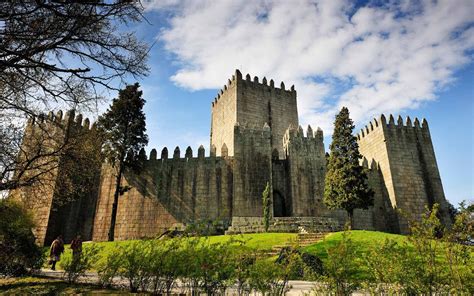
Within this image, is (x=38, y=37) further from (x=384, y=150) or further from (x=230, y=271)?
(x=384, y=150)

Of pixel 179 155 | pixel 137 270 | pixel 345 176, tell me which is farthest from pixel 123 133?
pixel 137 270

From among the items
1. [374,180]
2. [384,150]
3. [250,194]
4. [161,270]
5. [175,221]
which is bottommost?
[161,270]

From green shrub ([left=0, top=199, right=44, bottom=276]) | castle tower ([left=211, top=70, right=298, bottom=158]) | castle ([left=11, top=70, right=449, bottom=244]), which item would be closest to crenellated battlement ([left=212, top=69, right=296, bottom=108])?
castle tower ([left=211, top=70, right=298, bottom=158])

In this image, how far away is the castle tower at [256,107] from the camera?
Result: 96.4 ft

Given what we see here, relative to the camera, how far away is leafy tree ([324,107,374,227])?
18.6 m

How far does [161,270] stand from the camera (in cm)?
574

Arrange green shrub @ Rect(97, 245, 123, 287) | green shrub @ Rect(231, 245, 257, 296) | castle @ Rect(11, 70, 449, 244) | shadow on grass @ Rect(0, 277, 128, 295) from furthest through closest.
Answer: castle @ Rect(11, 70, 449, 244), green shrub @ Rect(97, 245, 123, 287), shadow on grass @ Rect(0, 277, 128, 295), green shrub @ Rect(231, 245, 257, 296)

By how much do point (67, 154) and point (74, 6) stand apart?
157 inches

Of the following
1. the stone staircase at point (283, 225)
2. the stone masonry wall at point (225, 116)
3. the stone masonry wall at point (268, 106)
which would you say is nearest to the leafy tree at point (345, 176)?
the stone staircase at point (283, 225)

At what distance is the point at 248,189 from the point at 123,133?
355 inches

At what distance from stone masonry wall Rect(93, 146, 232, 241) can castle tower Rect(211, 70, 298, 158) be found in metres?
7.24

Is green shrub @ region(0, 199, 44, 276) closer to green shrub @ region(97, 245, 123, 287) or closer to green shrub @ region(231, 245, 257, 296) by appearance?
green shrub @ region(97, 245, 123, 287)

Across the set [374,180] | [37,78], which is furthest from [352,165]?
[37,78]

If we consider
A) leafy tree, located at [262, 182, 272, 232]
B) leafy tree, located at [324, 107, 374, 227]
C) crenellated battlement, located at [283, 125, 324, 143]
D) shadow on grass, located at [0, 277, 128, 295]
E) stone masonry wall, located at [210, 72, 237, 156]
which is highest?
stone masonry wall, located at [210, 72, 237, 156]
